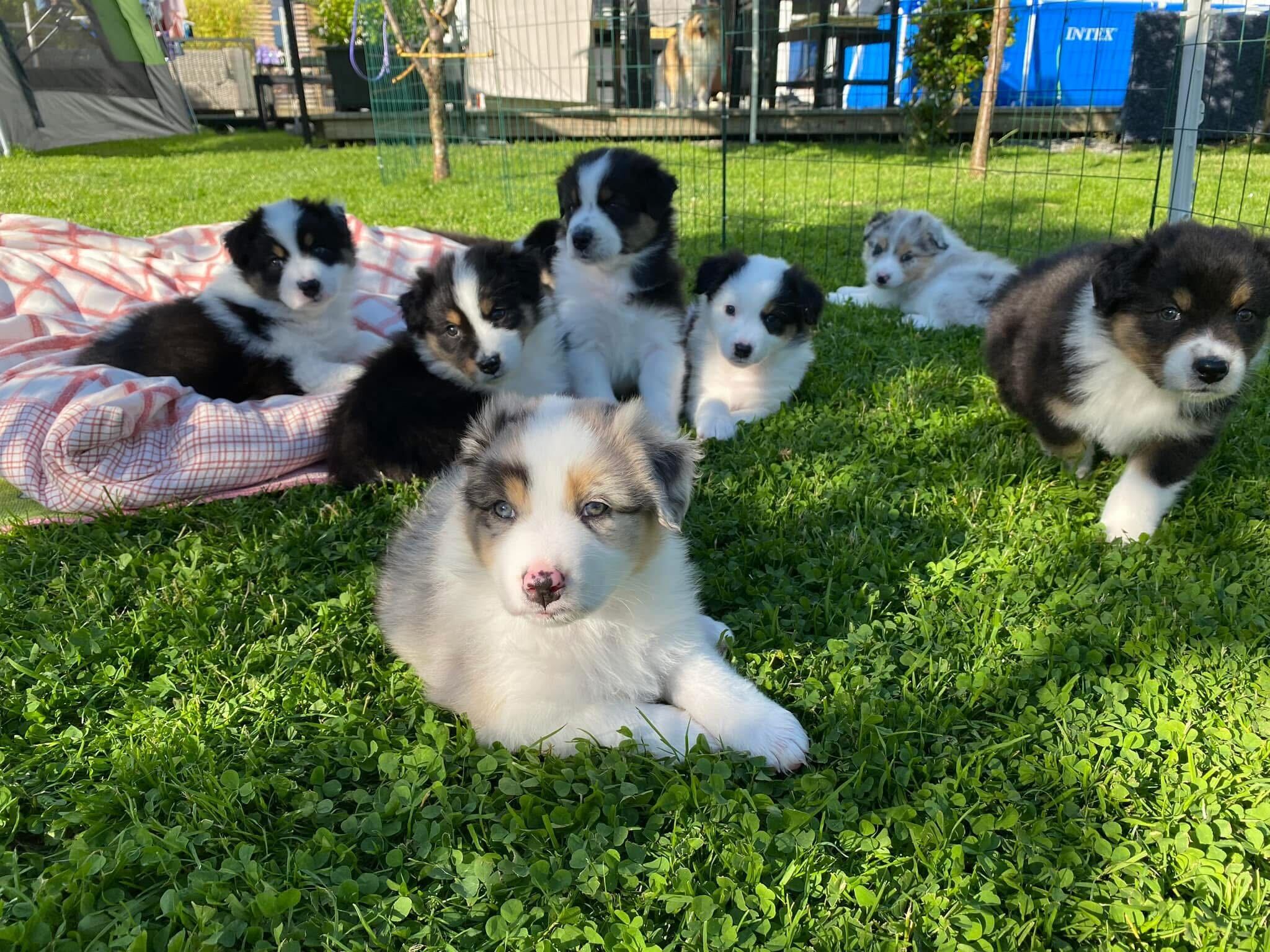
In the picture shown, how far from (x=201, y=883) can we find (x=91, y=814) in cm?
38

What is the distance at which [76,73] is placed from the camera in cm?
1516

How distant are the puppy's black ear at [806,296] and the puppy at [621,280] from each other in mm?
612

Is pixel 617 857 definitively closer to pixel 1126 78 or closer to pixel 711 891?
pixel 711 891

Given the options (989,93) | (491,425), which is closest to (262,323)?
(491,425)

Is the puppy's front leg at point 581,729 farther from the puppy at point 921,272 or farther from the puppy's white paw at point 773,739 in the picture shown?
the puppy at point 921,272

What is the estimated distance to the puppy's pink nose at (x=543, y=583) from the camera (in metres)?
1.90

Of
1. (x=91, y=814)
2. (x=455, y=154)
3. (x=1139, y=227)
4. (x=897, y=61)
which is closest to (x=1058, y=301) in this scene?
(x=91, y=814)

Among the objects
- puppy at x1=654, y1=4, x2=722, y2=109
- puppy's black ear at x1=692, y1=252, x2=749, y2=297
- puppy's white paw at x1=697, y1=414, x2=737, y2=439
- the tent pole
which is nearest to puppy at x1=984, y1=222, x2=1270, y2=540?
puppy's white paw at x1=697, y1=414, x2=737, y2=439

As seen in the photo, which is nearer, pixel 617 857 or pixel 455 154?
pixel 617 857

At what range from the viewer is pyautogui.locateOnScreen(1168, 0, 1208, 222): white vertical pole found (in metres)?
5.18

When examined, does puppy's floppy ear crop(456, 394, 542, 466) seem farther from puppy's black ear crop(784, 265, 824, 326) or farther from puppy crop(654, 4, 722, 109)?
puppy crop(654, 4, 722, 109)

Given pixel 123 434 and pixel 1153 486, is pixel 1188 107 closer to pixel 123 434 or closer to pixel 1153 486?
pixel 1153 486

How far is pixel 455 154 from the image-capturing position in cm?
1252

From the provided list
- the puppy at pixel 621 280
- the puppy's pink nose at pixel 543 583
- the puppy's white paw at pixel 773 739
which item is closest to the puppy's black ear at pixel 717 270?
the puppy at pixel 621 280
